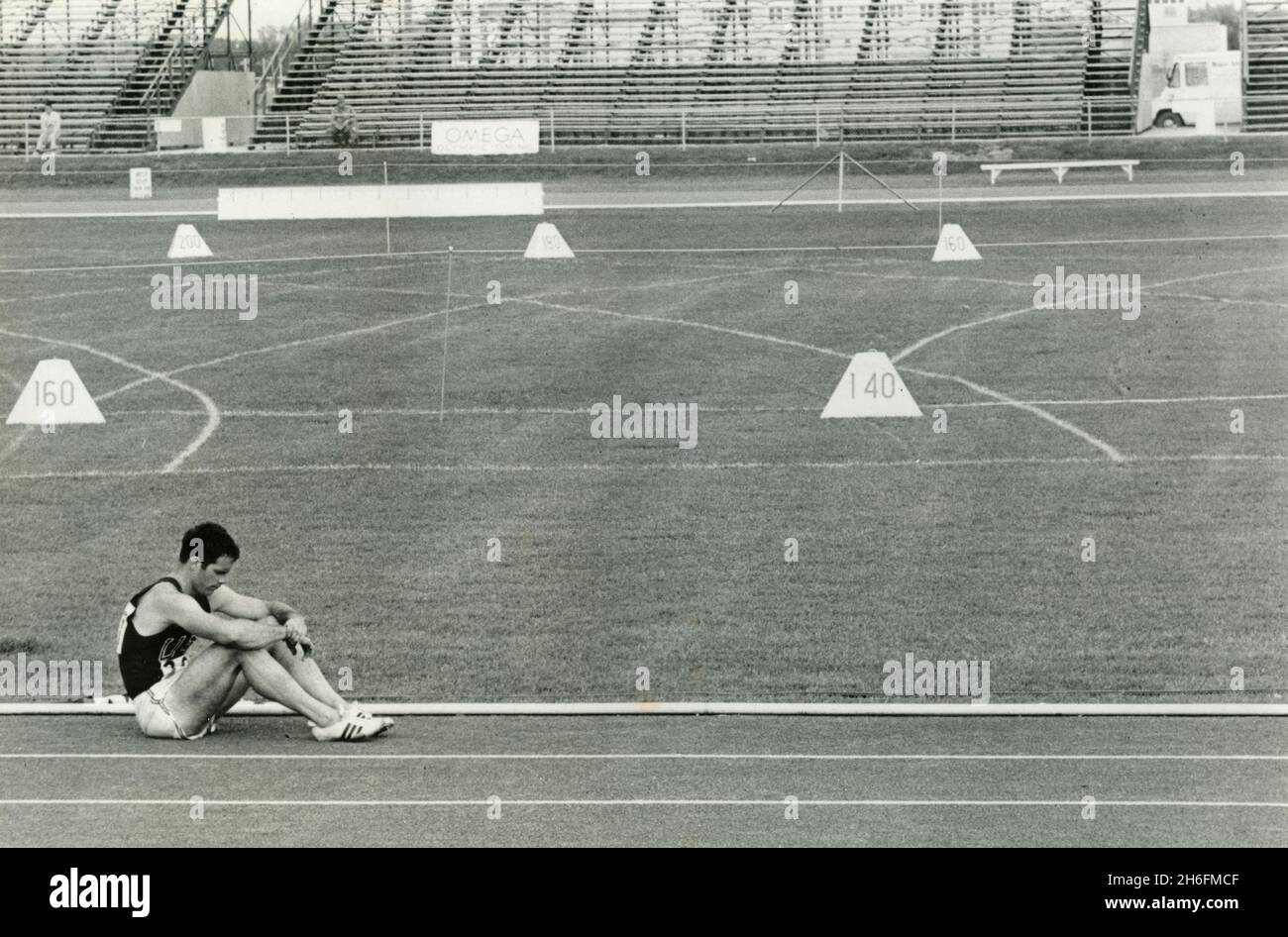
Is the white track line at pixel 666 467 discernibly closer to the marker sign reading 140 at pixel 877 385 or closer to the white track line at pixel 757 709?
the marker sign reading 140 at pixel 877 385

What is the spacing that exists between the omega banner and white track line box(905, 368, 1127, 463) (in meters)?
28.0

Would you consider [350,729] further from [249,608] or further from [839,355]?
[839,355]

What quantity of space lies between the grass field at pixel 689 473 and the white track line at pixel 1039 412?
0.05 meters

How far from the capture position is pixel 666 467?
761 inches

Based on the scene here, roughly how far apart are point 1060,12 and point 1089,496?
136ft

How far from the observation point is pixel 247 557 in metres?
16.6

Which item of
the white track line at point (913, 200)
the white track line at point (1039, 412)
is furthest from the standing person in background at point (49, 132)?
the white track line at point (1039, 412)

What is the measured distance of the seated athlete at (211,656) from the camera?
435 inches

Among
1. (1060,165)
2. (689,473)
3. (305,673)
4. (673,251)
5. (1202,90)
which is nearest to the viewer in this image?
(305,673)

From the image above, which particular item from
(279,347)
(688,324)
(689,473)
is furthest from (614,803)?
(688,324)

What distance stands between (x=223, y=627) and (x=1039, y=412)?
1193cm

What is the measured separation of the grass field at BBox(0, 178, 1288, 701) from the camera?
14227mm

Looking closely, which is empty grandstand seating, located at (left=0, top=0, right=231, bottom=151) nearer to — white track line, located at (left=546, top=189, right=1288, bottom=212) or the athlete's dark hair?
white track line, located at (left=546, top=189, right=1288, bottom=212)
